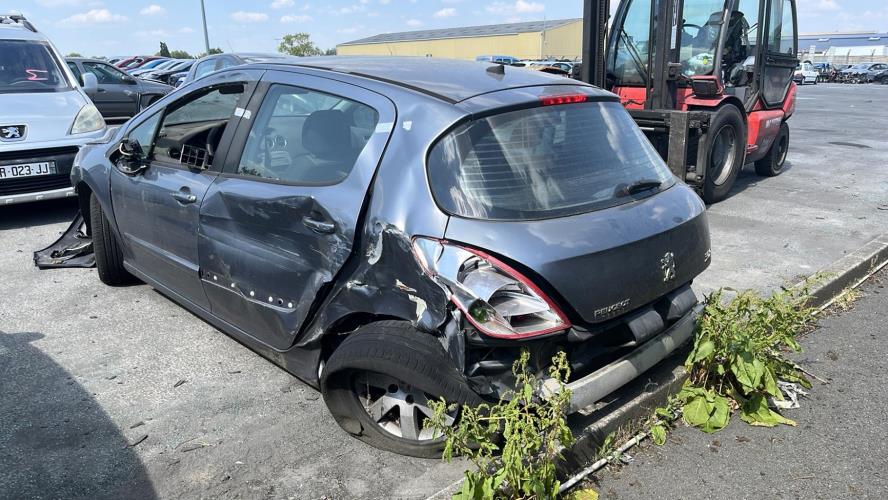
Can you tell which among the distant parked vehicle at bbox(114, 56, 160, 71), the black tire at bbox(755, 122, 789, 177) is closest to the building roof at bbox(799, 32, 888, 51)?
the distant parked vehicle at bbox(114, 56, 160, 71)

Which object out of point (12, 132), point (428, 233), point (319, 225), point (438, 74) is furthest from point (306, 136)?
point (12, 132)

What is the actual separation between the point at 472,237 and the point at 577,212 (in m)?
0.53

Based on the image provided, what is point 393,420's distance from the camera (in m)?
3.03

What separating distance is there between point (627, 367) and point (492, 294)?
839 millimetres

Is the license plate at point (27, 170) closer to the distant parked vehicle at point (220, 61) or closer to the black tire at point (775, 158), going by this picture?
the distant parked vehicle at point (220, 61)

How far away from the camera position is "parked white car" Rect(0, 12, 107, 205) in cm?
675

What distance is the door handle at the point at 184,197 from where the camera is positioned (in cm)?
368

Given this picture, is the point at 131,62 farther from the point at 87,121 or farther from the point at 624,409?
the point at 624,409

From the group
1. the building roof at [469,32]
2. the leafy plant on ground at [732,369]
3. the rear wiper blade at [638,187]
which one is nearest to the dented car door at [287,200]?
the rear wiper blade at [638,187]

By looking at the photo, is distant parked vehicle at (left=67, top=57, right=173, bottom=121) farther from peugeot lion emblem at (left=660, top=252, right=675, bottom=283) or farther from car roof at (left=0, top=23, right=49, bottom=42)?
peugeot lion emblem at (left=660, top=252, right=675, bottom=283)

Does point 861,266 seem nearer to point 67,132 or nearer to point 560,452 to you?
point 560,452

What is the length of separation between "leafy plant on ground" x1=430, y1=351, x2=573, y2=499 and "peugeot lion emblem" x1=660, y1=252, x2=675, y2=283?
0.69 metres

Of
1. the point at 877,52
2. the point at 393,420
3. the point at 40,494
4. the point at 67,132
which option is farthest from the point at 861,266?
the point at 877,52

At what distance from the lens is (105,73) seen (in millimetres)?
14406
